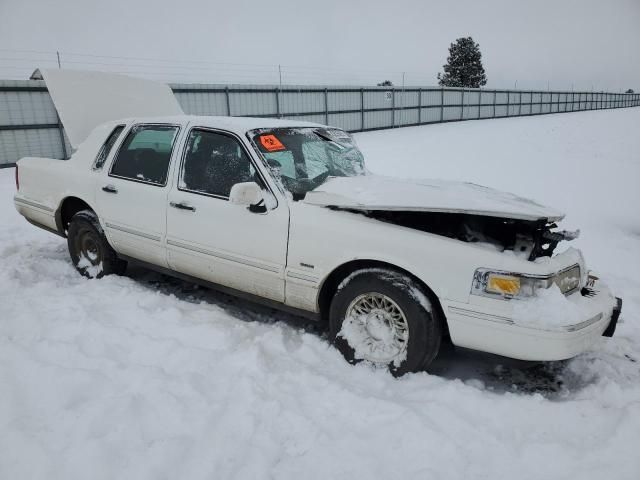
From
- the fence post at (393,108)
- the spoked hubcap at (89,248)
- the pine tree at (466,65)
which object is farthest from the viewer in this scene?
the pine tree at (466,65)

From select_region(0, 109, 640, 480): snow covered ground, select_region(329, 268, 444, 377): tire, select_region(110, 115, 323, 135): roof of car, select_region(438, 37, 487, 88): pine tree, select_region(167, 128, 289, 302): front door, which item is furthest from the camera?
select_region(438, 37, 487, 88): pine tree

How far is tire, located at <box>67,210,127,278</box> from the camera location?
4.39 metres

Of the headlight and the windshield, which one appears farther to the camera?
the windshield

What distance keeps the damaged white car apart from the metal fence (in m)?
9.52

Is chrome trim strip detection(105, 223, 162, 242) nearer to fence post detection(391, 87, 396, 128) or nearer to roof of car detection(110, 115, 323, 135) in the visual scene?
roof of car detection(110, 115, 323, 135)

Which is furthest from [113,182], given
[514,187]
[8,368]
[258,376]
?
[514,187]

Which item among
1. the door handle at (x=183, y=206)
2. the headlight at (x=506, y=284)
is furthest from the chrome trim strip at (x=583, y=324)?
the door handle at (x=183, y=206)

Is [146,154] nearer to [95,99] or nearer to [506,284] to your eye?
[95,99]

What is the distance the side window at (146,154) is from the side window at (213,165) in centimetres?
25

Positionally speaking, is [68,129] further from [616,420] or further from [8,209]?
[616,420]

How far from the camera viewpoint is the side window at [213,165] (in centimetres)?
345

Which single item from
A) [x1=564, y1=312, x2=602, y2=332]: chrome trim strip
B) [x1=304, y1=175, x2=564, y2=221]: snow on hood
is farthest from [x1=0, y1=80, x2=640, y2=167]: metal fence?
[x1=564, y1=312, x2=602, y2=332]: chrome trim strip

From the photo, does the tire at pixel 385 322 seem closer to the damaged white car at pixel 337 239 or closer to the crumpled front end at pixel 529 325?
the damaged white car at pixel 337 239

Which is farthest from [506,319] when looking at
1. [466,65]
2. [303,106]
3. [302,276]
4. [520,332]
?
[466,65]
